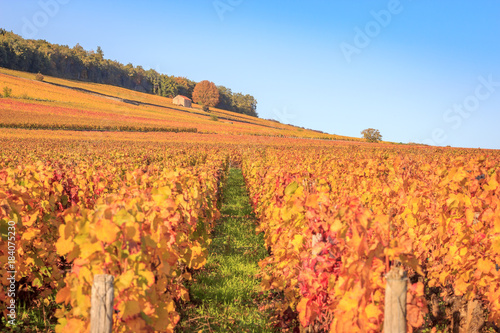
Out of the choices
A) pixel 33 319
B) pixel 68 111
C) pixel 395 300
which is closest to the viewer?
pixel 395 300

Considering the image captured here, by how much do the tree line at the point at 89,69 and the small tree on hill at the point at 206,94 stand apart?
6.23 meters

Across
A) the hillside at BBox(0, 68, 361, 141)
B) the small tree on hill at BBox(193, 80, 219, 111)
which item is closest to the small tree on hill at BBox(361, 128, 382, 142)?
the hillside at BBox(0, 68, 361, 141)

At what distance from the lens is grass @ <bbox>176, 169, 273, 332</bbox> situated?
419cm

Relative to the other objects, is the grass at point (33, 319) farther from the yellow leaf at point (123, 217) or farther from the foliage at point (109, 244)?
the yellow leaf at point (123, 217)

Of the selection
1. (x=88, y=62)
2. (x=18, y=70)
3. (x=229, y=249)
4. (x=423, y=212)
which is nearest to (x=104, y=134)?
(x=229, y=249)

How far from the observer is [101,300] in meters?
1.97

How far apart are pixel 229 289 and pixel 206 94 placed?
359 feet

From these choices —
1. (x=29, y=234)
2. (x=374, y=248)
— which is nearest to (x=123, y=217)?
(x=374, y=248)

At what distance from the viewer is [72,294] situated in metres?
2.39

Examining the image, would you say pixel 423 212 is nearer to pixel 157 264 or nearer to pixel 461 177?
pixel 461 177

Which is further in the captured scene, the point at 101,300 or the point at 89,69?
the point at 89,69

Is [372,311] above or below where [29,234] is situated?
above

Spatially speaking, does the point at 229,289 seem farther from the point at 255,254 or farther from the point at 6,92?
the point at 6,92

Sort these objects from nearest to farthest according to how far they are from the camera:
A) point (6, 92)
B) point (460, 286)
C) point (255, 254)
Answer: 1. point (460, 286)
2. point (255, 254)
3. point (6, 92)
